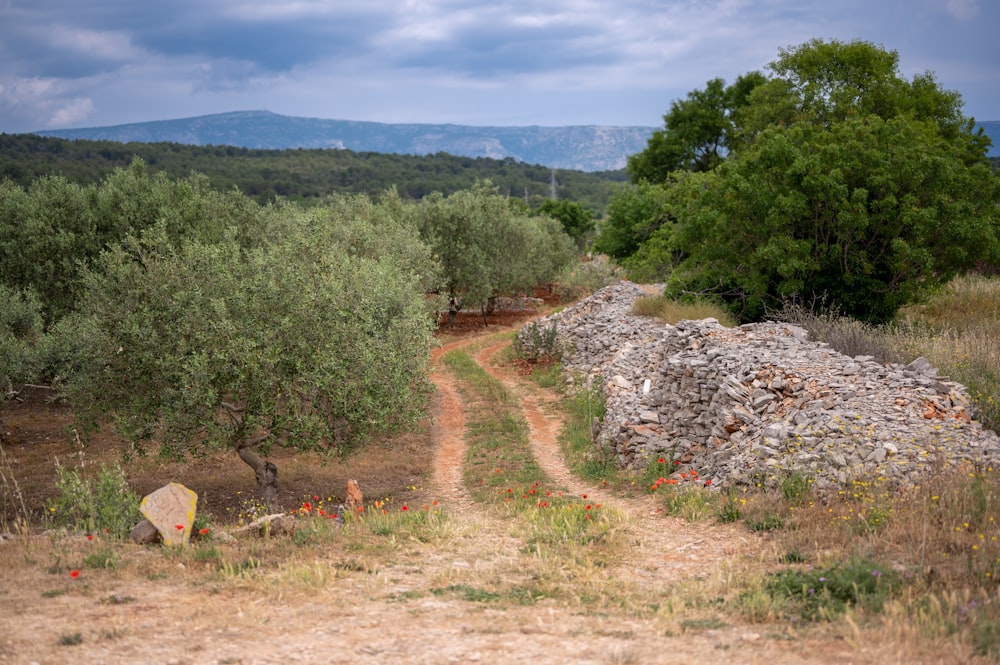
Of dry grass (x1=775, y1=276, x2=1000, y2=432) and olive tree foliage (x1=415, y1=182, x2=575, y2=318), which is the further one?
olive tree foliage (x1=415, y1=182, x2=575, y2=318)

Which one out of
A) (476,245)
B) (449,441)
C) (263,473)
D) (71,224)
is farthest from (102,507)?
(476,245)

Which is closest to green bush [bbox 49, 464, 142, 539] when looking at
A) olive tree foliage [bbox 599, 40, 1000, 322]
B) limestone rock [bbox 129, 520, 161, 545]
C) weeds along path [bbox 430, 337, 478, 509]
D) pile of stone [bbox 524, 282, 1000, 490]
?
limestone rock [bbox 129, 520, 161, 545]

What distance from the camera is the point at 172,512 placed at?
8.70 meters

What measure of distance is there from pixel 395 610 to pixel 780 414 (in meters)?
7.67

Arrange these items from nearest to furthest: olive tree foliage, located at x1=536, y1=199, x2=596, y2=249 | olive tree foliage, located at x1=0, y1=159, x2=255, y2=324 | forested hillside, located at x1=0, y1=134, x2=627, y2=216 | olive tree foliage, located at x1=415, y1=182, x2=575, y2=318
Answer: olive tree foliage, located at x1=0, y1=159, x2=255, y2=324
olive tree foliage, located at x1=415, y1=182, x2=575, y2=318
olive tree foliage, located at x1=536, y1=199, x2=596, y2=249
forested hillside, located at x1=0, y1=134, x2=627, y2=216

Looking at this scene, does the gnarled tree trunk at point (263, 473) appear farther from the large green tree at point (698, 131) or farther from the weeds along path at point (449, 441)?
the large green tree at point (698, 131)

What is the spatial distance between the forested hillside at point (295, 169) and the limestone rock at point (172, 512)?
44042mm

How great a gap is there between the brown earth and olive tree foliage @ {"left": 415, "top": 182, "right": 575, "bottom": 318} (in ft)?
74.0

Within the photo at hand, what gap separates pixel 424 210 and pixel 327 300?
72.4 ft

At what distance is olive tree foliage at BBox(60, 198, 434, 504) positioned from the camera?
1141 cm

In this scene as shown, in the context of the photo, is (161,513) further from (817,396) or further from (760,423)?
(817,396)

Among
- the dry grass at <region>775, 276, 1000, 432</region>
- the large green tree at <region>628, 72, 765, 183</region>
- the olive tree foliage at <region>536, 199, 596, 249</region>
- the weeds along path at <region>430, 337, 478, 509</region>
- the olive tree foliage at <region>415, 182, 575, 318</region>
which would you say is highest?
the large green tree at <region>628, 72, 765, 183</region>

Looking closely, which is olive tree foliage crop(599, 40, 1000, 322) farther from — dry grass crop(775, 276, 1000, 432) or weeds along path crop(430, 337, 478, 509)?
weeds along path crop(430, 337, 478, 509)

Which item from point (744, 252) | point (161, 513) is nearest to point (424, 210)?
point (744, 252)
